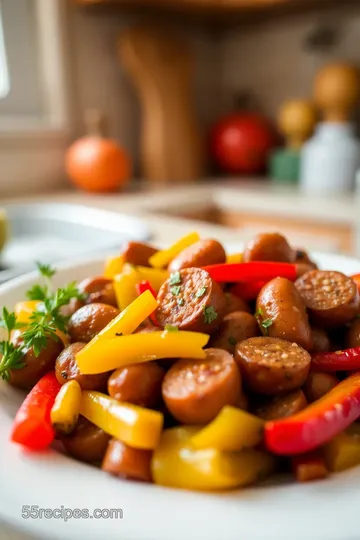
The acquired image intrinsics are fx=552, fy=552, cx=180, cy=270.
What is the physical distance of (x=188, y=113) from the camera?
270 cm

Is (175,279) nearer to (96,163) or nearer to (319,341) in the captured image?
(319,341)

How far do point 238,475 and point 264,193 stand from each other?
189 cm

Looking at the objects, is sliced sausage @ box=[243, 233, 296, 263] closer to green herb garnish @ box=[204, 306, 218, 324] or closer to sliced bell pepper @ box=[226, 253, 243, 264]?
sliced bell pepper @ box=[226, 253, 243, 264]

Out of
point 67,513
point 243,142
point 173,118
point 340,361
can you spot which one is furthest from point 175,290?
point 243,142

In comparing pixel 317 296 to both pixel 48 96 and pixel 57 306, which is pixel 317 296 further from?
pixel 48 96

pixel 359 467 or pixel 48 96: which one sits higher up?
pixel 48 96

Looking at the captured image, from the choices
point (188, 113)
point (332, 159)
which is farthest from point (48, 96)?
point (332, 159)

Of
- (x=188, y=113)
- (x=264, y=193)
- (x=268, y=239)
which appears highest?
(x=188, y=113)

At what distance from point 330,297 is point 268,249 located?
0.14 meters

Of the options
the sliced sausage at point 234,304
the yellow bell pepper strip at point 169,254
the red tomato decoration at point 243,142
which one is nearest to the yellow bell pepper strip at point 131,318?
the sliced sausage at point 234,304

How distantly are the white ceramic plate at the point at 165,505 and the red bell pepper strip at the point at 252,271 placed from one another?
315mm

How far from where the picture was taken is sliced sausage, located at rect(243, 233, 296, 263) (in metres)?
0.84

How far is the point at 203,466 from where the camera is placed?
519 millimetres

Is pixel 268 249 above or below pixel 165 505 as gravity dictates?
above
